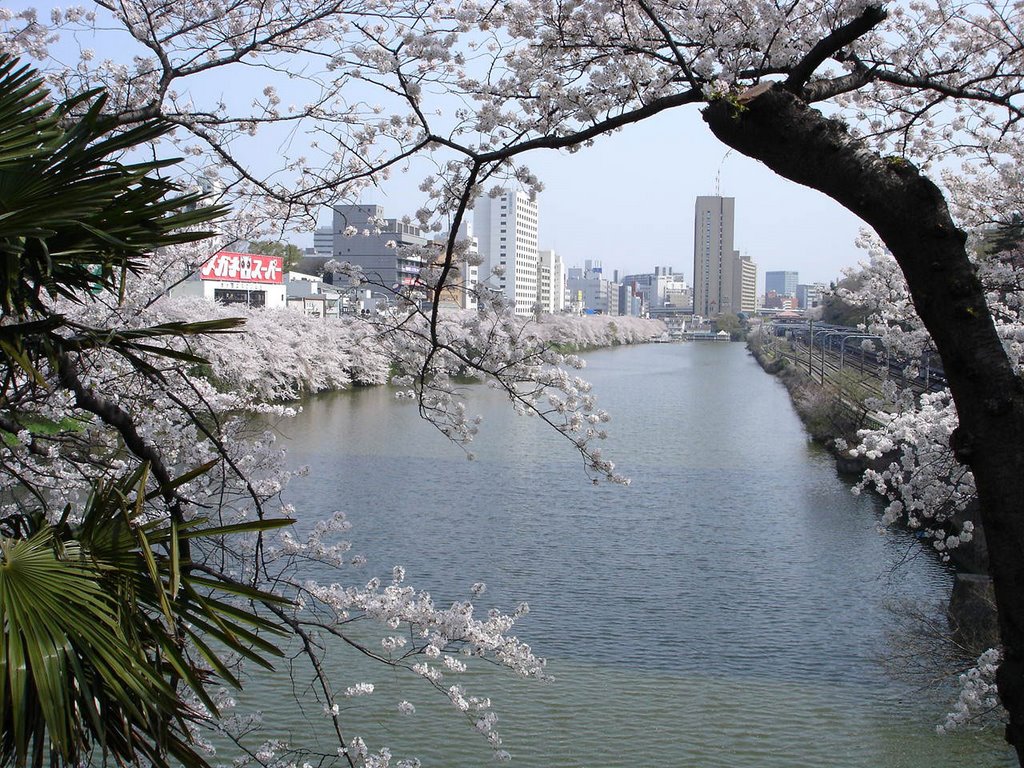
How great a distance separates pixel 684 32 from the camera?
8.83ft

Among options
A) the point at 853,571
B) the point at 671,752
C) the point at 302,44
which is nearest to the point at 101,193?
the point at 302,44

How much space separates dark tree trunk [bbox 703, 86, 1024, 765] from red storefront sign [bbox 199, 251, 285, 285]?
803 inches

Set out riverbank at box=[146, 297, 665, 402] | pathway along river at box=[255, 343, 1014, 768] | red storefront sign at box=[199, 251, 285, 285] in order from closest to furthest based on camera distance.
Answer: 1. pathway along river at box=[255, 343, 1014, 768]
2. riverbank at box=[146, 297, 665, 402]
3. red storefront sign at box=[199, 251, 285, 285]

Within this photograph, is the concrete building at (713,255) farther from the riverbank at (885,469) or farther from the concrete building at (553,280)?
the riverbank at (885,469)

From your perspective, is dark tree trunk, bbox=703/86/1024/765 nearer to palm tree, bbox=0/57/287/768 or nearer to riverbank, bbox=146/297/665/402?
palm tree, bbox=0/57/287/768

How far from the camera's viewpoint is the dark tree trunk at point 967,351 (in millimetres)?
1636

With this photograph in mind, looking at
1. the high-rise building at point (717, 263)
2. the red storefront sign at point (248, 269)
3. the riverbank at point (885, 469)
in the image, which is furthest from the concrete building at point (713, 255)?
the red storefront sign at point (248, 269)

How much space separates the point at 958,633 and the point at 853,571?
2419mm

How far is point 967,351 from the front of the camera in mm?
1646

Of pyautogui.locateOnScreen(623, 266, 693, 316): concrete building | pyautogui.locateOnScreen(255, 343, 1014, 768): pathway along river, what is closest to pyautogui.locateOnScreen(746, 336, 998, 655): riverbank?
pyautogui.locateOnScreen(255, 343, 1014, 768): pathway along river

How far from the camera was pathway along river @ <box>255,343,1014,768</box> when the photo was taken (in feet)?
18.4

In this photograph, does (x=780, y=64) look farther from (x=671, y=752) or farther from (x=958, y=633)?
(x=958, y=633)

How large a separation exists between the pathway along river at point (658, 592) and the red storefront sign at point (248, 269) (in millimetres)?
8073

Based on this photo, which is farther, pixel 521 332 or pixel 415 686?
pixel 415 686
